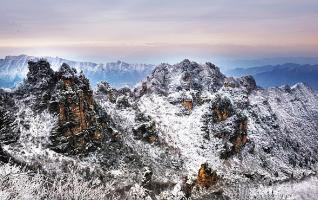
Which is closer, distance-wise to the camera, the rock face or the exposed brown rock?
the rock face

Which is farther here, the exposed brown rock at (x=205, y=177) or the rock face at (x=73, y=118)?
the exposed brown rock at (x=205, y=177)

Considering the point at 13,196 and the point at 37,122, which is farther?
the point at 37,122

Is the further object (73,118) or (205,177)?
(205,177)

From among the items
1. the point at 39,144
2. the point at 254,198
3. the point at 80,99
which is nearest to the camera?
the point at 254,198

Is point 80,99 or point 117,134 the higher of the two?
point 80,99

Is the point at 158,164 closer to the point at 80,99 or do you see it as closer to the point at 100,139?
the point at 100,139

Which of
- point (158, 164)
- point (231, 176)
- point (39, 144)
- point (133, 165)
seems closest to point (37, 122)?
point (39, 144)

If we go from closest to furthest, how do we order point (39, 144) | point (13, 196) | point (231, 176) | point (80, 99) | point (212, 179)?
point (13, 196) → point (39, 144) → point (80, 99) → point (212, 179) → point (231, 176)

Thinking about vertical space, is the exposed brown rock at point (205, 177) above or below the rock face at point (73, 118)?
below

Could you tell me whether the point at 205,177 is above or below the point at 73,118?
below

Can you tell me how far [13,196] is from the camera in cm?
6494

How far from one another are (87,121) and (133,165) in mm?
24422

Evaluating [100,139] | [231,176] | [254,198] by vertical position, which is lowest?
[231,176]

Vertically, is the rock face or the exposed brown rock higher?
the rock face
